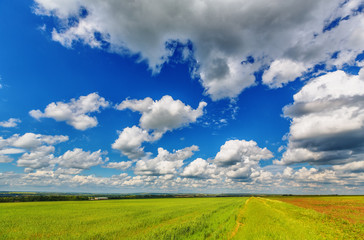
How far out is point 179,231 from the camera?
776 inches

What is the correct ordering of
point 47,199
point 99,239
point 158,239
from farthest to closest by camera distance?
1. point 47,199
2. point 99,239
3. point 158,239

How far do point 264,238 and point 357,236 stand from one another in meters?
12.0

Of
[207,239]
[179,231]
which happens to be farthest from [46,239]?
[207,239]

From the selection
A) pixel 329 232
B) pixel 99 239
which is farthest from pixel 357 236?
pixel 99 239

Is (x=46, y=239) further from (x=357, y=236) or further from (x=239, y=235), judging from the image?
(x=357, y=236)

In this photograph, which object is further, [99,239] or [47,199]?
[47,199]

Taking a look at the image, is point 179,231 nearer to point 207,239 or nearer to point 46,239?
point 207,239

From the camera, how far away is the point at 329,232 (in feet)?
67.5

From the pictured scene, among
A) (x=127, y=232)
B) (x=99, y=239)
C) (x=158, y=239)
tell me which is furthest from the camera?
(x=127, y=232)

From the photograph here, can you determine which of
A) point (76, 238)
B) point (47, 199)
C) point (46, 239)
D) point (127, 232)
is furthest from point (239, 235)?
point (47, 199)

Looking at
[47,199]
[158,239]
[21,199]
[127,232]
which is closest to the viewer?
[158,239]

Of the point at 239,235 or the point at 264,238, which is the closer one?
the point at 264,238

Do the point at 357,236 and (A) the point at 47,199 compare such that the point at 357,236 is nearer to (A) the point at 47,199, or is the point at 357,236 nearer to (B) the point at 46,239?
(B) the point at 46,239

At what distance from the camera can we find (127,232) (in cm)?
2128
